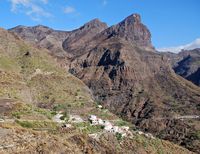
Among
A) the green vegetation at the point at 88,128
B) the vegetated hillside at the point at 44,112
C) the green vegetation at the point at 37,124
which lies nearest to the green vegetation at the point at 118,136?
the vegetated hillside at the point at 44,112

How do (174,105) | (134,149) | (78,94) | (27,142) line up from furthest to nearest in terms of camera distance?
(174,105)
(78,94)
(134,149)
(27,142)

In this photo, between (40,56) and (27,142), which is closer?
(27,142)

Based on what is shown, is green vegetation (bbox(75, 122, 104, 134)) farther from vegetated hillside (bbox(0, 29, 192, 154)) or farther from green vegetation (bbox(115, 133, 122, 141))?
green vegetation (bbox(115, 133, 122, 141))

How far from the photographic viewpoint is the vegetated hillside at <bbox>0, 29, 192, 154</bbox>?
46.7 metres

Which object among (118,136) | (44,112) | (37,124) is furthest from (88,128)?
(44,112)

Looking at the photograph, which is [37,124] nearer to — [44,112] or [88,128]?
[88,128]

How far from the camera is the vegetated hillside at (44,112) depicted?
46719 mm

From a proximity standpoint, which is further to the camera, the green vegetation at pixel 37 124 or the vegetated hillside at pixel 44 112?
the green vegetation at pixel 37 124

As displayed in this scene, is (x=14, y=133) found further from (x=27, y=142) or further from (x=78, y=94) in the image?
(x=78, y=94)

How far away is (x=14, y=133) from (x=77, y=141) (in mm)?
10889

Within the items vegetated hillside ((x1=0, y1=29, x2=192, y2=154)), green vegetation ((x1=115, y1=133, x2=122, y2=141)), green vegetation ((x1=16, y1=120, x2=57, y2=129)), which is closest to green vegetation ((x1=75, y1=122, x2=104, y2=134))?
vegetated hillside ((x1=0, y1=29, x2=192, y2=154))

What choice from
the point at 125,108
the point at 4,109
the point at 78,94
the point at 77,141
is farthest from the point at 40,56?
the point at 77,141

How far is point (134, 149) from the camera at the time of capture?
223ft

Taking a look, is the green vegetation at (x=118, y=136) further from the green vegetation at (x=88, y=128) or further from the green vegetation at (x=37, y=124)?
the green vegetation at (x=37, y=124)
